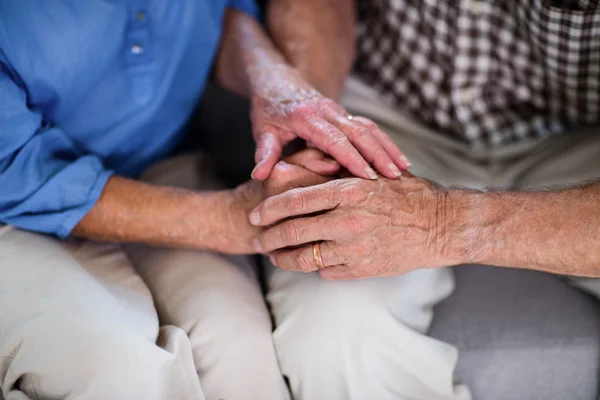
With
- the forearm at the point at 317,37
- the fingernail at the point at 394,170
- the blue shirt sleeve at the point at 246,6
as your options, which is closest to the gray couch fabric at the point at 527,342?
the fingernail at the point at 394,170

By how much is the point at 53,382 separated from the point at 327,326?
39cm

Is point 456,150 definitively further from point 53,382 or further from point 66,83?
point 53,382

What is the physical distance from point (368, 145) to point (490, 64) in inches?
16.6

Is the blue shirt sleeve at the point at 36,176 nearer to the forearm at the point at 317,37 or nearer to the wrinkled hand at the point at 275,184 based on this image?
the wrinkled hand at the point at 275,184

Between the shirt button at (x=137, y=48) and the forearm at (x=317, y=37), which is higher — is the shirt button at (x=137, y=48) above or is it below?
above

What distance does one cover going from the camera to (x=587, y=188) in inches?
34.1

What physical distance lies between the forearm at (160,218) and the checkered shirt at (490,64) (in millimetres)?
533

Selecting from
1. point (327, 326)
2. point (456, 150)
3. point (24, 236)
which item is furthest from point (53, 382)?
point (456, 150)

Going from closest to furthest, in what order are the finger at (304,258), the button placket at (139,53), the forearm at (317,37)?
the finger at (304,258), the button placket at (139,53), the forearm at (317,37)

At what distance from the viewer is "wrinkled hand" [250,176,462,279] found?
0.89 metres

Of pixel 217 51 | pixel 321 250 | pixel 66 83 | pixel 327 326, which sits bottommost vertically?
pixel 327 326

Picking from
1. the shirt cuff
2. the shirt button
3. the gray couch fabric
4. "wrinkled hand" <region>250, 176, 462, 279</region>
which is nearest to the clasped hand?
"wrinkled hand" <region>250, 176, 462, 279</region>

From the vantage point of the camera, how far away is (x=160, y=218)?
976 millimetres

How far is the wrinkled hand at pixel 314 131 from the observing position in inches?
37.0
